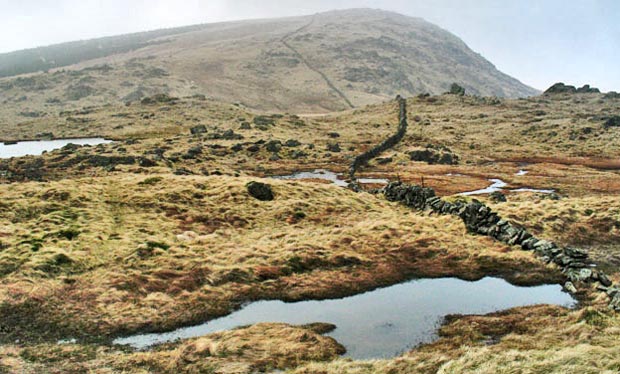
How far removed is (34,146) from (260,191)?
77064 mm

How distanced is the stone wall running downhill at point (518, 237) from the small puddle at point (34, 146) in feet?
236

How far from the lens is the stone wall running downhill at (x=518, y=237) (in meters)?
23.9

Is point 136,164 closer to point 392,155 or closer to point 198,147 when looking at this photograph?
point 198,147

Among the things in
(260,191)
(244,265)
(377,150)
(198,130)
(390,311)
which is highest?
(198,130)

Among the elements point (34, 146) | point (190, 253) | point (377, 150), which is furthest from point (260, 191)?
point (34, 146)

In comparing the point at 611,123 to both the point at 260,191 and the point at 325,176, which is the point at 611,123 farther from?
the point at 260,191

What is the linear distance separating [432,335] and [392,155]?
76.0 m

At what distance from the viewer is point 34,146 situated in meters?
96.6

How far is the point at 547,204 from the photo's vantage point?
135 feet

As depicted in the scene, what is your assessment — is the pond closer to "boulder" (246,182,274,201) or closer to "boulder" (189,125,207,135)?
"boulder" (246,182,274,201)

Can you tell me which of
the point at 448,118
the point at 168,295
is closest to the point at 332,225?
the point at 168,295

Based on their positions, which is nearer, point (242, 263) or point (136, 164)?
point (242, 263)

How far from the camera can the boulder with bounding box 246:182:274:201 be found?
41.5m

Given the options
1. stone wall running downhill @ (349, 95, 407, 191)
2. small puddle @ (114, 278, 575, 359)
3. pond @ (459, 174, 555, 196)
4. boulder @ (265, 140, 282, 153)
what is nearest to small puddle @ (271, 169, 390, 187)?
stone wall running downhill @ (349, 95, 407, 191)
